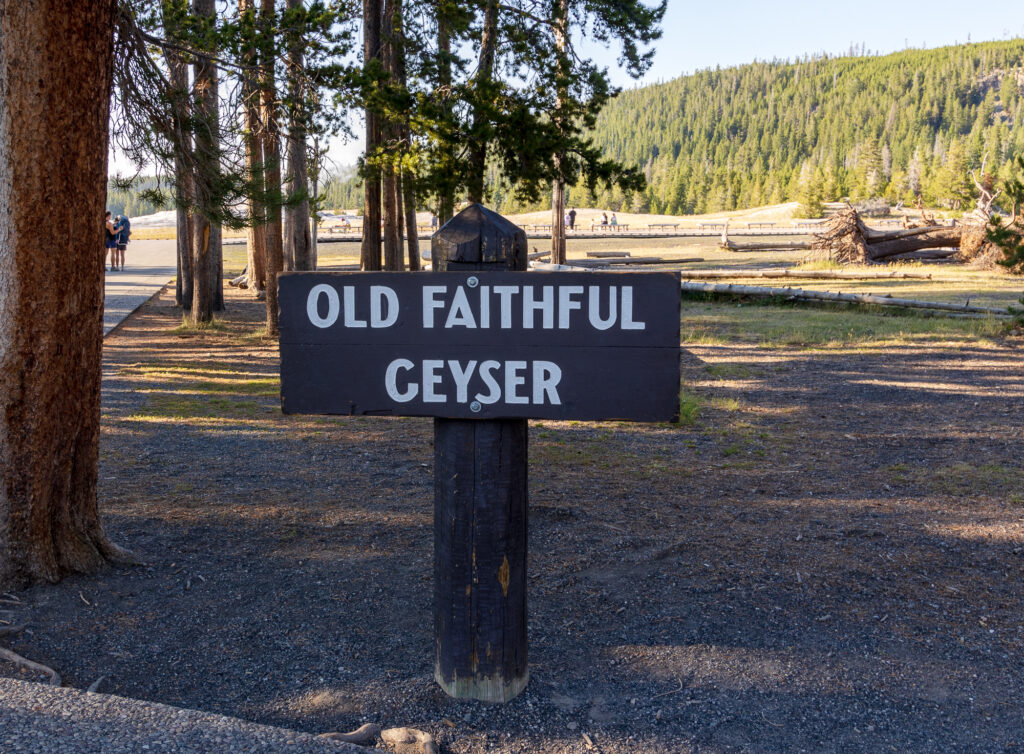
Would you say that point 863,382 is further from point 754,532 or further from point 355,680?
point 355,680

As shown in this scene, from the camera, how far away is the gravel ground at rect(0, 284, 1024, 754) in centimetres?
325

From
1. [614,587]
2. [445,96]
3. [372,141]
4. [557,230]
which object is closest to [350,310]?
[614,587]

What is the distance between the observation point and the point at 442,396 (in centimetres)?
304

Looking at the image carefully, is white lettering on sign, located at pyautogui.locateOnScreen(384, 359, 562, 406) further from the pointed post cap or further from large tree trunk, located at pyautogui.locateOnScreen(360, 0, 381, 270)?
large tree trunk, located at pyautogui.locateOnScreen(360, 0, 381, 270)

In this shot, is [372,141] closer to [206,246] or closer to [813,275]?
[206,246]

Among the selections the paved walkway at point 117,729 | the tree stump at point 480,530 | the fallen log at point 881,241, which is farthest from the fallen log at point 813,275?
the paved walkway at point 117,729

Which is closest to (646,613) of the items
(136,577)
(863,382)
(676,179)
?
(136,577)

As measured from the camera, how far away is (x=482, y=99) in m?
13.0

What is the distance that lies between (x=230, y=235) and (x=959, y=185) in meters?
75.5

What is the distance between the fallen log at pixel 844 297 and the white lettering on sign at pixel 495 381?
1285 cm

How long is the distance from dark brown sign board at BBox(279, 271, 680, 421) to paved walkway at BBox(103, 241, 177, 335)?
6924mm

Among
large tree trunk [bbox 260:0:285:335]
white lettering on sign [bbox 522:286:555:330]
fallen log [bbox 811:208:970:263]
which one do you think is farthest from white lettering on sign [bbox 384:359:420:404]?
fallen log [bbox 811:208:970:263]

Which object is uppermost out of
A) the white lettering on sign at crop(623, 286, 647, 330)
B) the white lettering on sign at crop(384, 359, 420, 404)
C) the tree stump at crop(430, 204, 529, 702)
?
the white lettering on sign at crop(623, 286, 647, 330)

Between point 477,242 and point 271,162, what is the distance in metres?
6.20
